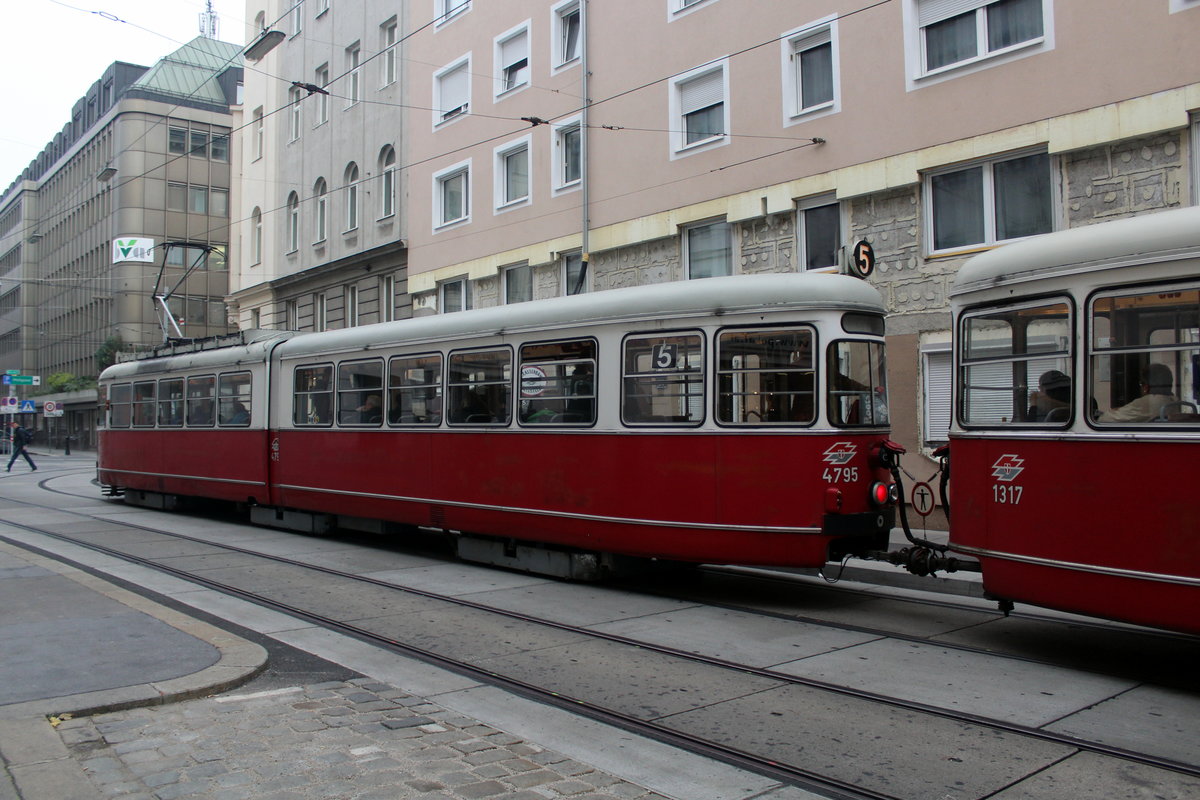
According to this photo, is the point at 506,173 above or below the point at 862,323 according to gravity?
above

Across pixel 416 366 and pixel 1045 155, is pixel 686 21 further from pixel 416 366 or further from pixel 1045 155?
pixel 416 366

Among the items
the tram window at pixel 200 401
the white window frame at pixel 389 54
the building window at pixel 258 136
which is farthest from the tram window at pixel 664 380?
the building window at pixel 258 136

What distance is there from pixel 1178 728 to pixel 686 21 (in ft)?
48.2

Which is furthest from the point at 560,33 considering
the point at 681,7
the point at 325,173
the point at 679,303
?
the point at 679,303

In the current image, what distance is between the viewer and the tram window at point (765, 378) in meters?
8.28

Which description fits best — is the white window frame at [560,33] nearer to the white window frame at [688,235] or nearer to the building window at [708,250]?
the white window frame at [688,235]

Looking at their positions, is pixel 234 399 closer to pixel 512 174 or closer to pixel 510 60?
pixel 512 174

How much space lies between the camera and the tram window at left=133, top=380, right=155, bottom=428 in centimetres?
1798

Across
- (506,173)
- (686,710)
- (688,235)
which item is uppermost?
(506,173)

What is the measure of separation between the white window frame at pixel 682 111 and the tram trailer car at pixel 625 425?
283 inches

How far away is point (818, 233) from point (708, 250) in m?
2.32

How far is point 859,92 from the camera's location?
1453 cm

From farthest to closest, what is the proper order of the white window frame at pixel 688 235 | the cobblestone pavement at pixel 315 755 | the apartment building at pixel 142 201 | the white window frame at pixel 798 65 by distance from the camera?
the apartment building at pixel 142 201 → the white window frame at pixel 688 235 → the white window frame at pixel 798 65 → the cobblestone pavement at pixel 315 755

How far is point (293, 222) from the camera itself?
31.8 meters
